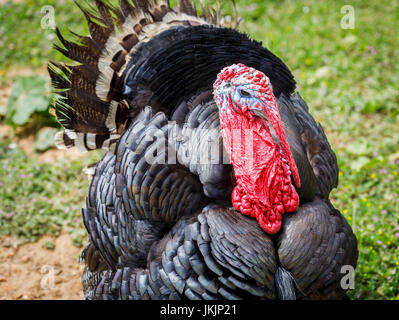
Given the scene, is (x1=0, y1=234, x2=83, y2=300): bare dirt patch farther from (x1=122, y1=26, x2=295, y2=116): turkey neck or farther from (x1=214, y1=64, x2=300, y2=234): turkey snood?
(x1=214, y1=64, x2=300, y2=234): turkey snood

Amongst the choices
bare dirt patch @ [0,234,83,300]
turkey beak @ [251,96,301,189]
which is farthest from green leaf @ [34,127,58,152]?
turkey beak @ [251,96,301,189]

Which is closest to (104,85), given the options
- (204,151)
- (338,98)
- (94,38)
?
(94,38)

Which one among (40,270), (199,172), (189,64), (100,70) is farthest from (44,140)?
(199,172)

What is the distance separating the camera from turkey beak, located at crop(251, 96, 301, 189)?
2.62m

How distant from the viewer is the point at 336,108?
554 centimetres

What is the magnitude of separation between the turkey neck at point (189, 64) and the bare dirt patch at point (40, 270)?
1.67 metres

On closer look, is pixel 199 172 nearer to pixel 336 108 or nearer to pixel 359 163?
pixel 359 163

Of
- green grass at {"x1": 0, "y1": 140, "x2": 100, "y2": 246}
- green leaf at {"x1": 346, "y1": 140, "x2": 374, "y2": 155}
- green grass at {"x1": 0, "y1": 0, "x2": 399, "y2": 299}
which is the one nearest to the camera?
green grass at {"x1": 0, "y1": 0, "x2": 399, "y2": 299}

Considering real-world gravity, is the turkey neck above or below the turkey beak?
above

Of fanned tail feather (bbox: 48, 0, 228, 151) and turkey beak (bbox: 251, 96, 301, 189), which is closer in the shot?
turkey beak (bbox: 251, 96, 301, 189)

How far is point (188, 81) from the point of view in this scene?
3072 millimetres

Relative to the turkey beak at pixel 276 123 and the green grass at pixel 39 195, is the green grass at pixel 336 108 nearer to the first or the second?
the green grass at pixel 39 195

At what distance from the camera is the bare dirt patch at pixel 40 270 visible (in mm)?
3822

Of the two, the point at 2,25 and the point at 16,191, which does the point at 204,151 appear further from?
the point at 2,25
